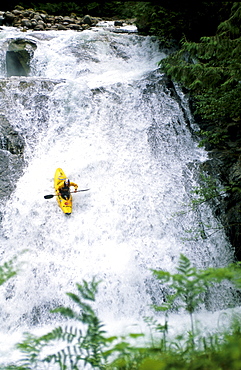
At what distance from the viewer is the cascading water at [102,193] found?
18.3 feet

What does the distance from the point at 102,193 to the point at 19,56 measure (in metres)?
8.19

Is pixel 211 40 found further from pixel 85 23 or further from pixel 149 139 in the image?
pixel 85 23

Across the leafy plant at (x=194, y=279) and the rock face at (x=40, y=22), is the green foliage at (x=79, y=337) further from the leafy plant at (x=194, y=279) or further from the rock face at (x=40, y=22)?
the rock face at (x=40, y=22)

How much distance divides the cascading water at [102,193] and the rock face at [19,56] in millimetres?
844

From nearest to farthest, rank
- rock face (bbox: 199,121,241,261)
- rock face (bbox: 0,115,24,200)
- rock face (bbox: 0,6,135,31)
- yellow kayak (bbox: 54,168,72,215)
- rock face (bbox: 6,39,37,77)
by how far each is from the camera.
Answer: rock face (bbox: 199,121,241,261) < yellow kayak (bbox: 54,168,72,215) < rock face (bbox: 0,115,24,200) < rock face (bbox: 6,39,37,77) < rock face (bbox: 0,6,135,31)

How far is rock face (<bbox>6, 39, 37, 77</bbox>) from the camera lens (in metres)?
11.9

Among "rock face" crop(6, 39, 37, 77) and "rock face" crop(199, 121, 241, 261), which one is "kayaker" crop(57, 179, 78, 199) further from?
"rock face" crop(6, 39, 37, 77)

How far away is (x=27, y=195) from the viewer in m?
7.14

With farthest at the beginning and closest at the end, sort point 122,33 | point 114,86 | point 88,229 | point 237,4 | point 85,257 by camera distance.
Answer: point 122,33
point 114,86
point 88,229
point 85,257
point 237,4

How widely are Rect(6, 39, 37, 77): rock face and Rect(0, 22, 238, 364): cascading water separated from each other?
84cm

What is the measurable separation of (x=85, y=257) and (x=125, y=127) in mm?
4458

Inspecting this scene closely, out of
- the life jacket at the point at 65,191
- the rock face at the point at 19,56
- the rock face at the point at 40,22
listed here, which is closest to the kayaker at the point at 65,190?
the life jacket at the point at 65,191

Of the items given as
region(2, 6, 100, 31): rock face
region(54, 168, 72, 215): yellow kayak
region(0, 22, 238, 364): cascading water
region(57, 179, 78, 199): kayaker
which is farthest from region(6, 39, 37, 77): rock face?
region(57, 179, 78, 199): kayaker

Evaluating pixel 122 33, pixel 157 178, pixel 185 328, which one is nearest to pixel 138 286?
pixel 185 328
